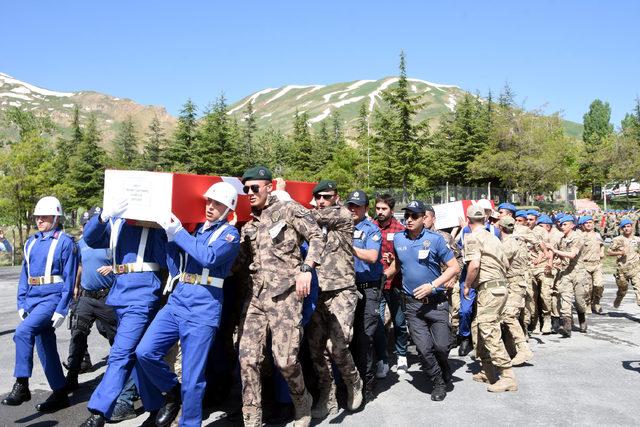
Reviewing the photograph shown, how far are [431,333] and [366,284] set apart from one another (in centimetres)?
90

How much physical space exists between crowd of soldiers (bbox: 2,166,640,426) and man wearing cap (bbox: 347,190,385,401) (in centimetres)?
2

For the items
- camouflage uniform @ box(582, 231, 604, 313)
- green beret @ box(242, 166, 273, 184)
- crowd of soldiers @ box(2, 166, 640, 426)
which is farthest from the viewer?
camouflage uniform @ box(582, 231, 604, 313)

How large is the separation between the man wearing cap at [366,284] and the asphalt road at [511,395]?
437 mm

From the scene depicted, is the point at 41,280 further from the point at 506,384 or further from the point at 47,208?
the point at 506,384

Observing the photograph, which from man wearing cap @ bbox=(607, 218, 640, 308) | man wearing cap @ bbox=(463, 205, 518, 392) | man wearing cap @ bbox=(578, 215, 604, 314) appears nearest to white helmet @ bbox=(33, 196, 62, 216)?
man wearing cap @ bbox=(463, 205, 518, 392)

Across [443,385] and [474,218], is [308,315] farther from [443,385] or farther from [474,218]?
[474,218]

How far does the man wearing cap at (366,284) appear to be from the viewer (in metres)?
6.07

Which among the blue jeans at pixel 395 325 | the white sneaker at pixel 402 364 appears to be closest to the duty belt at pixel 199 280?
the blue jeans at pixel 395 325

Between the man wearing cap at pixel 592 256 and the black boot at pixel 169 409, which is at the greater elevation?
the man wearing cap at pixel 592 256

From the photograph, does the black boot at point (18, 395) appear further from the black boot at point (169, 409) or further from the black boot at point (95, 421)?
the black boot at point (169, 409)

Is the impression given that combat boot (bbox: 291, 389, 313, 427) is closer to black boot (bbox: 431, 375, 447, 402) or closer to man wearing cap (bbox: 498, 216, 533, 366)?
black boot (bbox: 431, 375, 447, 402)

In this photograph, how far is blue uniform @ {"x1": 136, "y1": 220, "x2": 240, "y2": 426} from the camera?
4633mm

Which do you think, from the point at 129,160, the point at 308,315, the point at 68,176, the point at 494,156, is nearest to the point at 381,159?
the point at 494,156

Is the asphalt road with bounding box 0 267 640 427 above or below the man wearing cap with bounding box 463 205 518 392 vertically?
below
